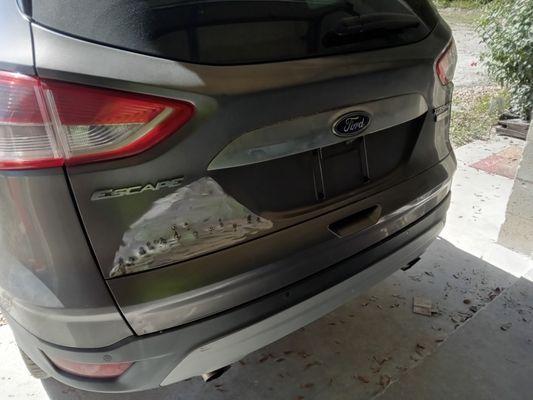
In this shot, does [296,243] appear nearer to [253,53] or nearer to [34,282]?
[253,53]

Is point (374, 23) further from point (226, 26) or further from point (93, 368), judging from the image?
point (93, 368)

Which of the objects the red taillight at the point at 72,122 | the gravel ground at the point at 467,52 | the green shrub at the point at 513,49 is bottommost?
the gravel ground at the point at 467,52

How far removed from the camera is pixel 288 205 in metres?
1.44

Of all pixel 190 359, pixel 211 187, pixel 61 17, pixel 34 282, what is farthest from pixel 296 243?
pixel 61 17

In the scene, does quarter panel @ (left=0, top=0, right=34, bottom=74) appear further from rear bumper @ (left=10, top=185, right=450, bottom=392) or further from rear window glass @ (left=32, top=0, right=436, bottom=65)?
rear bumper @ (left=10, top=185, right=450, bottom=392)

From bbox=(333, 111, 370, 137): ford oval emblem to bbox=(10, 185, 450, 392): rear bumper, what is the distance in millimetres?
436

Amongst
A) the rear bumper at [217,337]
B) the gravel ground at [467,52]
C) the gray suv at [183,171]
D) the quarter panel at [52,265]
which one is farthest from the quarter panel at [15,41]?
the gravel ground at [467,52]

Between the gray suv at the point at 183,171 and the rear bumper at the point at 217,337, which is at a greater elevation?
the gray suv at the point at 183,171

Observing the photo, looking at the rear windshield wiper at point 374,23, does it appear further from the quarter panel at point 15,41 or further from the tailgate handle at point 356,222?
the quarter panel at point 15,41

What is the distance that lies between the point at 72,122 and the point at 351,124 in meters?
0.81

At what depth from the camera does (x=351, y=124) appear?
1.46 m

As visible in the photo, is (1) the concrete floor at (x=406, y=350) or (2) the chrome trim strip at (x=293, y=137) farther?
(1) the concrete floor at (x=406, y=350)

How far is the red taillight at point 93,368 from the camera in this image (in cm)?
134

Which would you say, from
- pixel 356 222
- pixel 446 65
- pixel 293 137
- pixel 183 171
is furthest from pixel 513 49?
pixel 183 171
